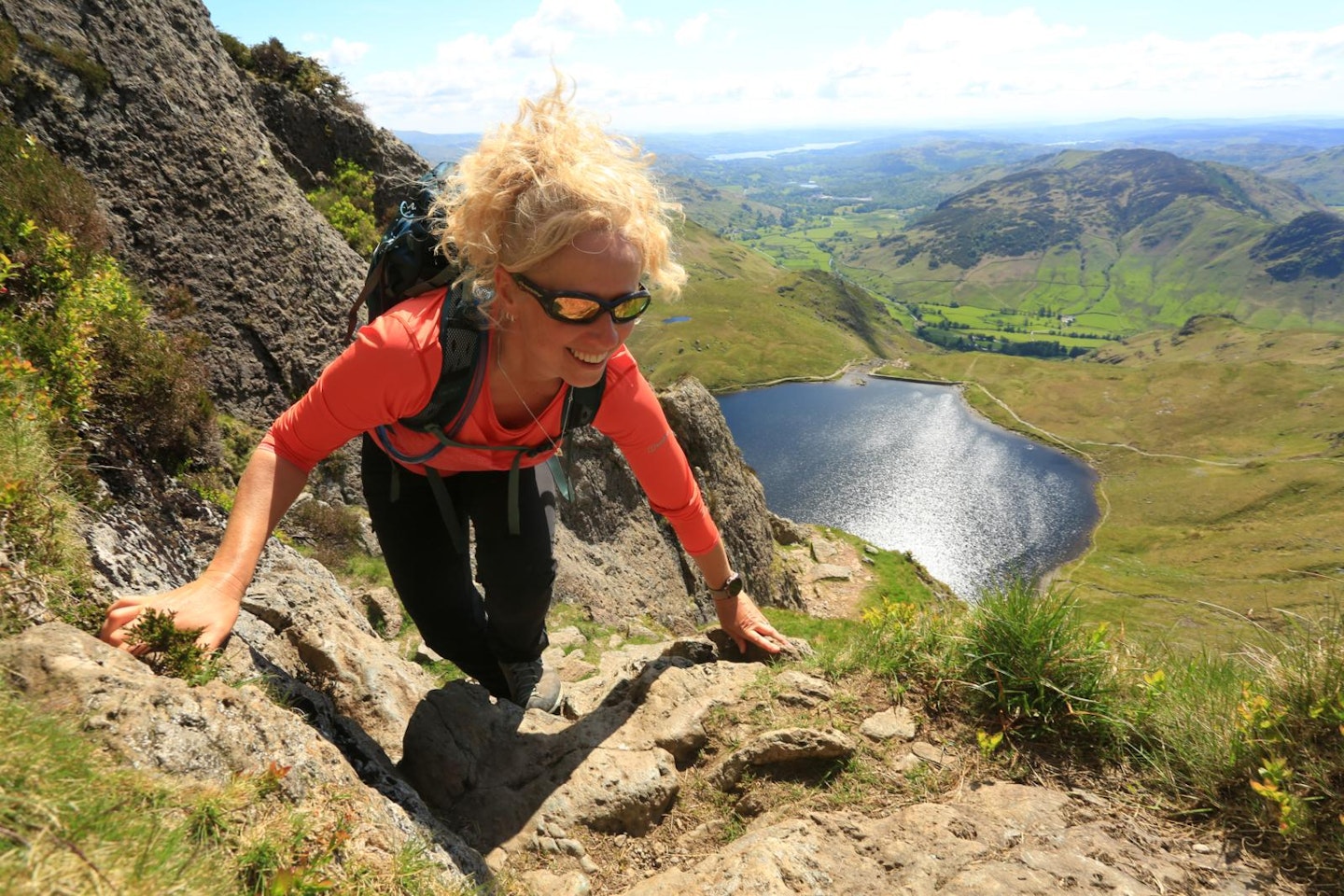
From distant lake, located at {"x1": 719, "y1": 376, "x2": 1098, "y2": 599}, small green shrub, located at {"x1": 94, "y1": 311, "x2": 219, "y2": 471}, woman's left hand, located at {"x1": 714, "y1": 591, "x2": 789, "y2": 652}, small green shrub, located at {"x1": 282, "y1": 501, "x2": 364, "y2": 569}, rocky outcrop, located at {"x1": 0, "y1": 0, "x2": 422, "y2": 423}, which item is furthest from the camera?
distant lake, located at {"x1": 719, "y1": 376, "x2": 1098, "y2": 599}

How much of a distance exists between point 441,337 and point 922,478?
144 meters

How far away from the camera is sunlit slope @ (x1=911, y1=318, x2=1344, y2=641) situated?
98500mm

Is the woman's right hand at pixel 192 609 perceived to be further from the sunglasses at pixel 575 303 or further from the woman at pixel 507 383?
the sunglasses at pixel 575 303

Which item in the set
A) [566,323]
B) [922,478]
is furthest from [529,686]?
[922,478]

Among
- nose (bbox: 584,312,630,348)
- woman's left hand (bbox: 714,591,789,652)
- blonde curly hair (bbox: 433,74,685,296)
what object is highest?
blonde curly hair (bbox: 433,74,685,296)

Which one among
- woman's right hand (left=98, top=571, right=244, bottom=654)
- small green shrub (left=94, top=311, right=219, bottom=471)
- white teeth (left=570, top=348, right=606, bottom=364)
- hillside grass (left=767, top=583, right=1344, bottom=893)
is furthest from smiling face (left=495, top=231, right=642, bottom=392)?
small green shrub (left=94, top=311, right=219, bottom=471)

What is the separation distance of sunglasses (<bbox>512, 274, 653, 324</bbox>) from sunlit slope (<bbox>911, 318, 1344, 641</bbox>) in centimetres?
7956

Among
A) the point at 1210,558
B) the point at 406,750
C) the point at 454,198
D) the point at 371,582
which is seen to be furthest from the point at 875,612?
the point at 1210,558

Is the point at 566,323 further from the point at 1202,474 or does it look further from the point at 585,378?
the point at 1202,474

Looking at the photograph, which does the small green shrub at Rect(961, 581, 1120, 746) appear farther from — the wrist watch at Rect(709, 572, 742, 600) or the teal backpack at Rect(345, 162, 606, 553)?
the teal backpack at Rect(345, 162, 606, 553)

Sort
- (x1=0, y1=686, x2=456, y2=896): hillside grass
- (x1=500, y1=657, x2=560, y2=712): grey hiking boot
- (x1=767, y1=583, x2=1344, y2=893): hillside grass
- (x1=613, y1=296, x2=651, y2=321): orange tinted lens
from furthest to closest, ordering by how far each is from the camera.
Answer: (x1=500, y1=657, x2=560, y2=712): grey hiking boot < (x1=613, y1=296, x2=651, y2=321): orange tinted lens < (x1=767, y1=583, x2=1344, y2=893): hillside grass < (x1=0, y1=686, x2=456, y2=896): hillside grass

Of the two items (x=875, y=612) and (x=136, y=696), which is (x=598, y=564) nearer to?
(x=875, y=612)

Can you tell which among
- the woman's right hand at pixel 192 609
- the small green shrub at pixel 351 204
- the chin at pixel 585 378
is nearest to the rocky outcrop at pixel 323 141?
the small green shrub at pixel 351 204

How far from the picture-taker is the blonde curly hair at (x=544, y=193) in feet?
13.3
